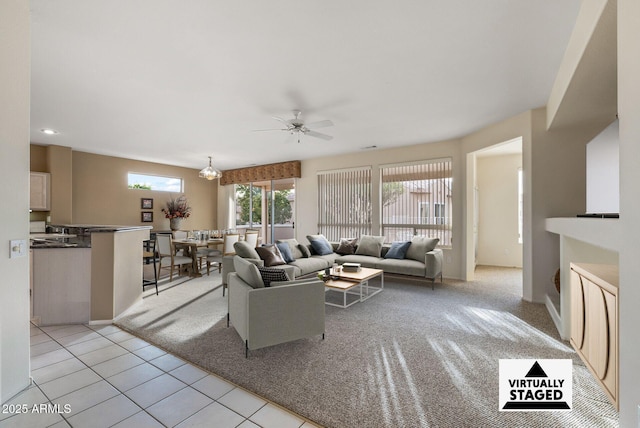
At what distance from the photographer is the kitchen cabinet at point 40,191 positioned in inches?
218

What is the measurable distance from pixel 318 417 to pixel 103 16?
3.24m

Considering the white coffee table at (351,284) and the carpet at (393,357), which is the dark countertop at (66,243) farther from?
the white coffee table at (351,284)

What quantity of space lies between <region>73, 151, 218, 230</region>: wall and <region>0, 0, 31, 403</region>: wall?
5.45m

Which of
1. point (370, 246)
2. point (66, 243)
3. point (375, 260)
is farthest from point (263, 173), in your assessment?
point (66, 243)

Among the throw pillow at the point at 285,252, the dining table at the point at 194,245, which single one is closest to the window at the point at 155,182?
the dining table at the point at 194,245

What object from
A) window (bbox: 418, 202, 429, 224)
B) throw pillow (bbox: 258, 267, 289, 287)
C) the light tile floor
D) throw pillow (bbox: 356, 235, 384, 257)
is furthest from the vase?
window (bbox: 418, 202, 429, 224)

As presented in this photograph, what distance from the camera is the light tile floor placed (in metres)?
1.79

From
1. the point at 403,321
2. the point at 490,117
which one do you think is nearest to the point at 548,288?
the point at 403,321

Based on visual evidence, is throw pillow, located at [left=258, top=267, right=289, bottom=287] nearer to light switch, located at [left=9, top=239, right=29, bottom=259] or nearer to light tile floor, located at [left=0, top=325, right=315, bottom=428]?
light tile floor, located at [left=0, top=325, right=315, bottom=428]

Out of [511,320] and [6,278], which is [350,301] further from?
[6,278]

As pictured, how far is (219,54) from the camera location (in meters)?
2.59

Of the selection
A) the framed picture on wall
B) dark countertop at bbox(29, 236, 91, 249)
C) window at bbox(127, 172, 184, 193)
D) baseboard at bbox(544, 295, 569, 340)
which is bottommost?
baseboard at bbox(544, 295, 569, 340)

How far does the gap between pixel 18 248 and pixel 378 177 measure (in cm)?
582

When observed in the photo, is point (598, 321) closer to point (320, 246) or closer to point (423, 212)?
point (423, 212)
